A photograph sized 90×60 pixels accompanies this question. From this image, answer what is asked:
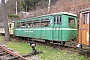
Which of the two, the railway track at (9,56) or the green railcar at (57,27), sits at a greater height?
the green railcar at (57,27)

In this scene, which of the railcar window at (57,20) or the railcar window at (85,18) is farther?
the railcar window at (57,20)

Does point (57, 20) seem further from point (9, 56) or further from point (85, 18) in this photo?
point (9, 56)

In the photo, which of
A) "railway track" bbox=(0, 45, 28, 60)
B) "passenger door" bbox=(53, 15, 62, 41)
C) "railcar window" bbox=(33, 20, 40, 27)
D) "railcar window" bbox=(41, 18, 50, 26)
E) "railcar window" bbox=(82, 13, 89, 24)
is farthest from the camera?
"railcar window" bbox=(33, 20, 40, 27)

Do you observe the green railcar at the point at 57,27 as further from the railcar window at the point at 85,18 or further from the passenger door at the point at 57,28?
the railcar window at the point at 85,18

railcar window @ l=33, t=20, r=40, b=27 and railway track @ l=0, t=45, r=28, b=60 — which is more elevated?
railcar window @ l=33, t=20, r=40, b=27

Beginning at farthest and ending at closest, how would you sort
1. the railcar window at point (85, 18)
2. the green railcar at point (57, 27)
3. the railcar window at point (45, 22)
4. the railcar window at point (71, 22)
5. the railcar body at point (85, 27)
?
the railcar window at point (45, 22)
the railcar window at point (71, 22)
the green railcar at point (57, 27)
the railcar window at point (85, 18)
the railcar body at point (85, 27)

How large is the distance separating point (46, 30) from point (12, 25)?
11.4 m

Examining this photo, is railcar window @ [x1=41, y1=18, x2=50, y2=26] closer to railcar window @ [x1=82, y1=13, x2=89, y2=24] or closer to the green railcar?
the green railcar

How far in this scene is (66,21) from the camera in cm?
1380

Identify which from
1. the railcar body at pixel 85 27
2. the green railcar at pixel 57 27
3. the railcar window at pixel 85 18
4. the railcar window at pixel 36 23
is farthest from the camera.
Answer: the railcar window at pixel 36 23

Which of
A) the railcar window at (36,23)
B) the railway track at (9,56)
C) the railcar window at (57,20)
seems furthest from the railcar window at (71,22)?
the railway track at (9,56)

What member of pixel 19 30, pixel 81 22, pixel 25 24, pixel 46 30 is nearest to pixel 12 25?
pixel 19 30

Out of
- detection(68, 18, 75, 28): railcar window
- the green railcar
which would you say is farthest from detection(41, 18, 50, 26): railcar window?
detection(68, 18, 75, 28): railcar window

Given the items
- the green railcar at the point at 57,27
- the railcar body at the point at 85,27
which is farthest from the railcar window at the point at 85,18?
the green railcar at the point at 57,27
